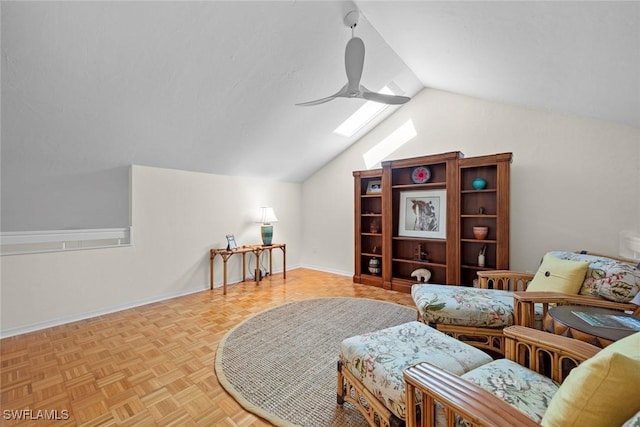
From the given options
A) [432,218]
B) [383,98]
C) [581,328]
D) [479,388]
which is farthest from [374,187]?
[479,388]

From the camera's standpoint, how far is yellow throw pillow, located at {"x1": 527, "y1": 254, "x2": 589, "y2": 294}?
186 centimetres

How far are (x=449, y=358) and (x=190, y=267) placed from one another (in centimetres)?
339

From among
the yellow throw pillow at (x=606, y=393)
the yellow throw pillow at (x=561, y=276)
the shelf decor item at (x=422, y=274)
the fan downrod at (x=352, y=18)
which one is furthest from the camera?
the shelf decor item at (x=422, y=274)

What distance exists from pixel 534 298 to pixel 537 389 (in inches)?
34.7

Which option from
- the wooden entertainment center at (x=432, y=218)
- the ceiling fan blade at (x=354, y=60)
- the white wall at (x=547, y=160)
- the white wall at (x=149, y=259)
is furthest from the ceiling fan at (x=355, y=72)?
the white wall at (x=149, y=259)

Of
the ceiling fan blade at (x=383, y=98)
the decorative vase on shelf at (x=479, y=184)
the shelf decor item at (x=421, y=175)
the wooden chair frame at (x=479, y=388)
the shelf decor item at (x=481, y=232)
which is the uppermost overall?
the ceiling fan blade at (x=383, y=98)

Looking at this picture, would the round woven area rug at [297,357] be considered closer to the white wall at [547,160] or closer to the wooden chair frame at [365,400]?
the wooden chair frame at [365,400]

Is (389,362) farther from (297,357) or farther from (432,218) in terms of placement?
(432,218)

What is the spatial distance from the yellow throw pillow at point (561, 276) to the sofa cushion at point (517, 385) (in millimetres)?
1160

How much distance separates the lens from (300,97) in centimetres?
304

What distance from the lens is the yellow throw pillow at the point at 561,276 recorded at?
1.86m

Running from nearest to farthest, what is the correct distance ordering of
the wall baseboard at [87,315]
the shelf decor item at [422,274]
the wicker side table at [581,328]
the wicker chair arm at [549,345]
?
the wicker chair arm at [549,345], the wicker side table at [581,328], the wall baseboard at [87,315], the shelf decor item at [422,274]

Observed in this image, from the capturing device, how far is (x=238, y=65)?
2.39 m

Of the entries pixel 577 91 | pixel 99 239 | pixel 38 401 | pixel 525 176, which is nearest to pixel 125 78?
pixel 99 239
